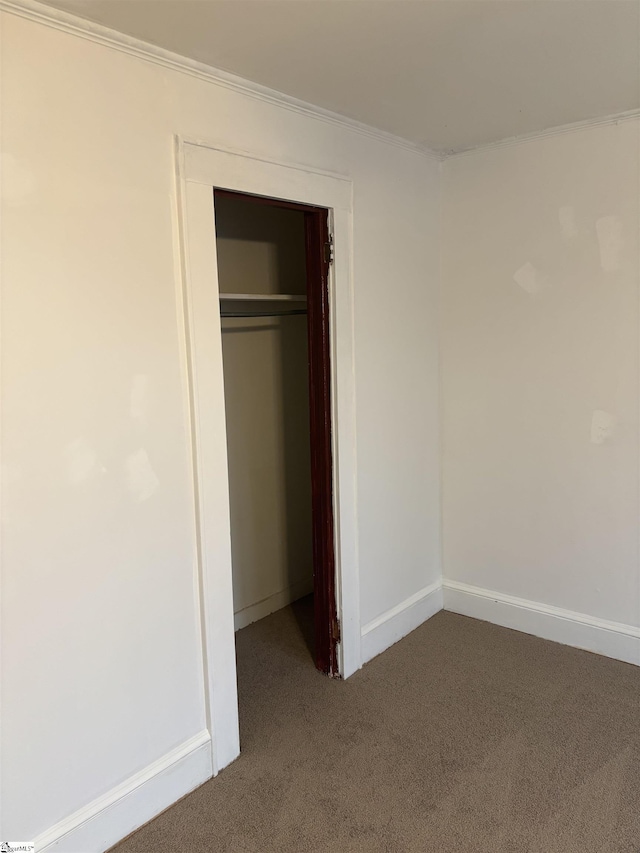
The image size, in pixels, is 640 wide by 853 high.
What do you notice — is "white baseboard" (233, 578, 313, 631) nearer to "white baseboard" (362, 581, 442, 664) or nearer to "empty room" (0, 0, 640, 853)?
"empty room" (0, 0, 640, 853)

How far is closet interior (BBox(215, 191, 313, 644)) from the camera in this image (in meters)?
3.27

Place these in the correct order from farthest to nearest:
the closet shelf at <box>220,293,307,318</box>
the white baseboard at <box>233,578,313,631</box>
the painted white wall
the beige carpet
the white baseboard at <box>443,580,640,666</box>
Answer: the white baseboard at <box>233,578,313,631</box> < the closet shelf at <box>220,293,307,318</box> < the white baseboard at <box>443,580,640,666</box> < the painted white wall < the beige carpet

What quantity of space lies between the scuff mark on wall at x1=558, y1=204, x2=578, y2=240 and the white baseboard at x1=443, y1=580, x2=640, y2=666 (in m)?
1.77

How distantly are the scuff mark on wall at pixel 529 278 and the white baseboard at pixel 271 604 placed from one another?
6.72ft

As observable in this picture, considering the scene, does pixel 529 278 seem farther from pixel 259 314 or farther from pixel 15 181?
pixel 15 181

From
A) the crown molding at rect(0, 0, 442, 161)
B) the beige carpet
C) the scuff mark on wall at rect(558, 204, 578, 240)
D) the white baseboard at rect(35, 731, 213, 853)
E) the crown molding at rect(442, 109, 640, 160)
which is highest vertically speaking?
the crown molding at rect(442, 109, 640, 160)

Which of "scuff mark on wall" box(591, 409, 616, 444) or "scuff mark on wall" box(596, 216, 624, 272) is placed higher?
"scuff mark on wall" box(596, 216, 624, 272)

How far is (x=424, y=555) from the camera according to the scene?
3.40m

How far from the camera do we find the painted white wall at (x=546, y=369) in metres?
2.82

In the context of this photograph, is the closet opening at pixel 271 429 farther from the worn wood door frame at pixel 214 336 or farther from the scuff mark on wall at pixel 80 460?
the scuff mark on wall at pixel 80 460

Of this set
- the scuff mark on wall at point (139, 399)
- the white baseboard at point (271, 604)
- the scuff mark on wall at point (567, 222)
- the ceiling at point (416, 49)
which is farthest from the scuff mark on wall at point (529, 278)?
the white baseboard at point (271, 604)

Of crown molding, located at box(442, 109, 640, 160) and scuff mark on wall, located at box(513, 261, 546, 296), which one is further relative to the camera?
scuff mark on wall, located at box(513, 261, 546, 296)

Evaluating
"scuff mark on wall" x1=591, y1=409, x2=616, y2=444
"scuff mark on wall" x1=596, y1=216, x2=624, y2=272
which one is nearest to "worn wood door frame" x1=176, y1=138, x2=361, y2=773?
"scuff mark on wall" x1=596, y1=216, x2=624, y2=272

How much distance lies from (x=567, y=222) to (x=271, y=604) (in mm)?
2460
